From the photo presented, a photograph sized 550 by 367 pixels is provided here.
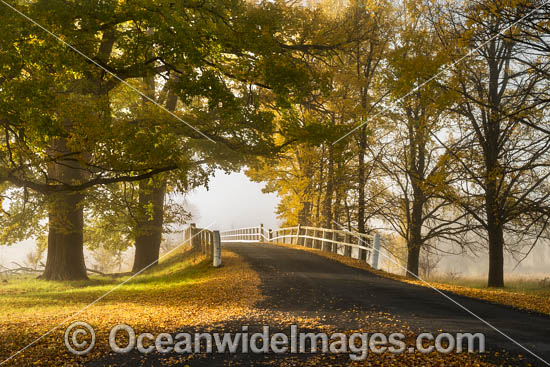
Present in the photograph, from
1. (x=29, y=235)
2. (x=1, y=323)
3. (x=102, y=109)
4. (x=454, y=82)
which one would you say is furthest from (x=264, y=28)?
(x=29, y=235)

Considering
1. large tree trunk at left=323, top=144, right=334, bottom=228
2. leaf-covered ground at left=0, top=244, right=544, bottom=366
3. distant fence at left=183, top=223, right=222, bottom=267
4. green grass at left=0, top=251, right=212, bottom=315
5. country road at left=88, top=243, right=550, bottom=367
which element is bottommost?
green grass at left=0, top=251, right=212, bottom=315

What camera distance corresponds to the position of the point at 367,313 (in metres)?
7.71

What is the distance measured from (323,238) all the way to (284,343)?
14.4m

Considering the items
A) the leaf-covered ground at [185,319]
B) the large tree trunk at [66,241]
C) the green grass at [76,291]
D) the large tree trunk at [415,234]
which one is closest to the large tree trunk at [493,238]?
the large tree trunk at [415,234]

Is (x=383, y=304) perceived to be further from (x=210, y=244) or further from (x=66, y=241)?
(x=66, y=241)

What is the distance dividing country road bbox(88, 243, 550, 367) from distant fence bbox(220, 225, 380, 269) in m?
3.23

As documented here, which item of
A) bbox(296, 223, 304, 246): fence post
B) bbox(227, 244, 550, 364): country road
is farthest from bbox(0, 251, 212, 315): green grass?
bbox(296, 223, 304, 246): fence post

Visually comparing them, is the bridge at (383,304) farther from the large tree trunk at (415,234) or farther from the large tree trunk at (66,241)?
the large tree trunk at (66,241)

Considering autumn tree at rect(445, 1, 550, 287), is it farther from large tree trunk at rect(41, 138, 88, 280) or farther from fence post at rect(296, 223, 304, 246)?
large tree trunk at rect(41, 138, 88, 280)

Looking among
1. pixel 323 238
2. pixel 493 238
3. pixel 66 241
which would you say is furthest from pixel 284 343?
pixel 323 238

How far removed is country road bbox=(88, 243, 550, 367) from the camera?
550 cm

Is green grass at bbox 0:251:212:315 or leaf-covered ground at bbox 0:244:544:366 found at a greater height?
leaf-covered ground at bbox 0:244:544:366

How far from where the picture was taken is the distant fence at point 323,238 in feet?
52.3

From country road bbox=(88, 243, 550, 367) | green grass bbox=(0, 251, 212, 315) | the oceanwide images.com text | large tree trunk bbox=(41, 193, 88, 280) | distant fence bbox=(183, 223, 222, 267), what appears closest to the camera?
country road bbox=(88, 243, 550, 367)
